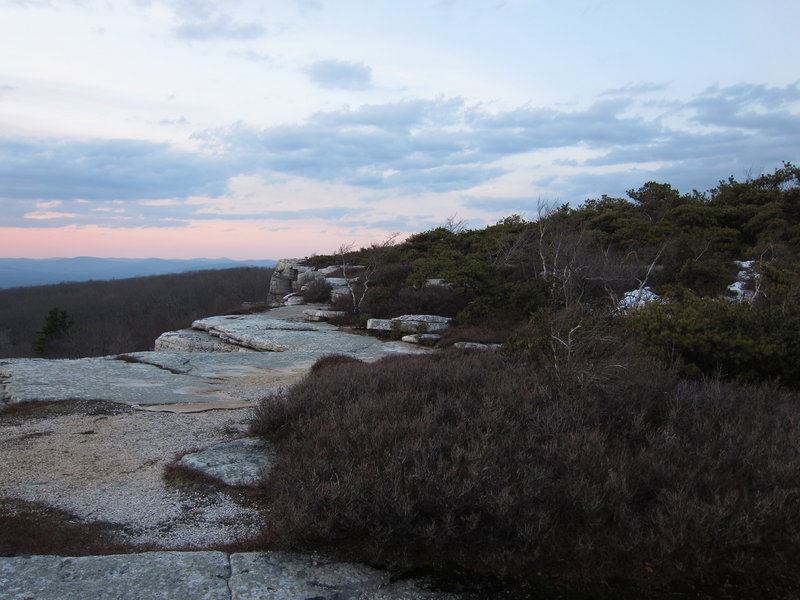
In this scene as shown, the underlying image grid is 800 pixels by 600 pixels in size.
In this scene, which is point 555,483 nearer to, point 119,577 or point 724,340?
point 119,577

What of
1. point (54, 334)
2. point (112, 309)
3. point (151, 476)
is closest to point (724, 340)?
point (151, 476)

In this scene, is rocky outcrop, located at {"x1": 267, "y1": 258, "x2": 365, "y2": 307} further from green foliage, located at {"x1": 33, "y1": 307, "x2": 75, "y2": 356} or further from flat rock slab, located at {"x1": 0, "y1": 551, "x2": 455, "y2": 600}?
green foliage, located at {"x1": 33, "y1": 307, "x2": 75, "y2": 356}

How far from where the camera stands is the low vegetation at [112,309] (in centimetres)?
4656

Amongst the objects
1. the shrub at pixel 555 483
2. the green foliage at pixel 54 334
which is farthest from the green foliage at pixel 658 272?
the green foliage at pixel 54 334

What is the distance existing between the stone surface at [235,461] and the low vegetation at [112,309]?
139ft

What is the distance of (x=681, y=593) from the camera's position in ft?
10.7

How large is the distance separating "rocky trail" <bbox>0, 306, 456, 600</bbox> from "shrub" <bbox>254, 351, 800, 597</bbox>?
318 mm

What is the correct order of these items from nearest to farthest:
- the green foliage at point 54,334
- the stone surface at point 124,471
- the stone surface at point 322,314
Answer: the stone surface at point 124,471, the stone surface at point 322,314, the green foliage at point 54,334

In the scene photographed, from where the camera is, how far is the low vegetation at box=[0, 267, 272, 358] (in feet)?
153

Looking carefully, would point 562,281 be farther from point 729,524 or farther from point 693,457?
point 729,524

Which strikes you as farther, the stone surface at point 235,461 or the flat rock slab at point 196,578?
the stone surface at point 235,461

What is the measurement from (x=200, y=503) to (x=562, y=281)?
11642 mm

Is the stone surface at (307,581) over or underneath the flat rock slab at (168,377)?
underneath

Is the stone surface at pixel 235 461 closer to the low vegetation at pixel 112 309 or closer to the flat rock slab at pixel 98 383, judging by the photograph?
the flat rock slab at pixel 98 383
